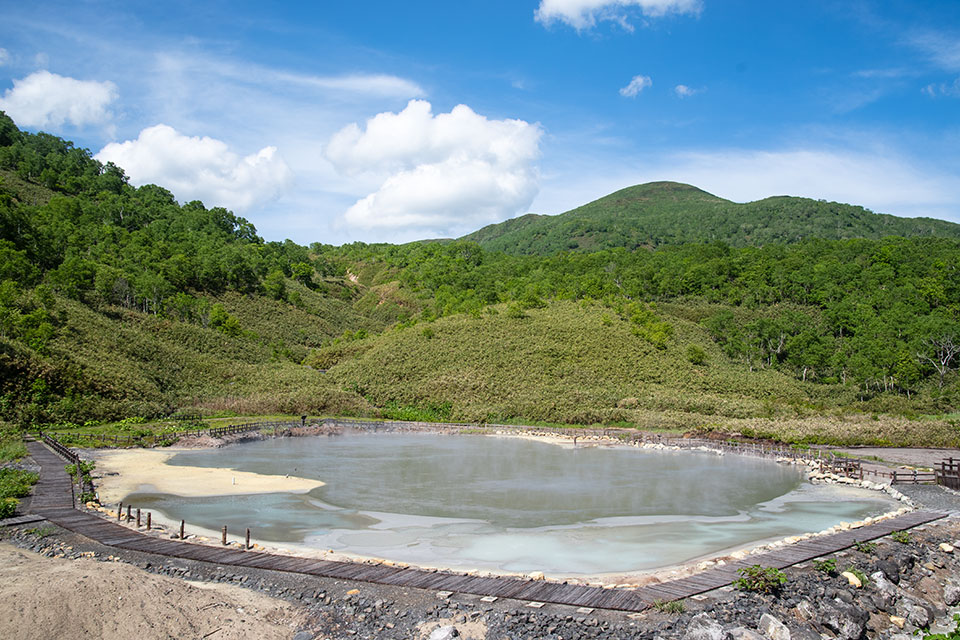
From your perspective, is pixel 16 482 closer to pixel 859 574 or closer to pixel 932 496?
pixel 859 574

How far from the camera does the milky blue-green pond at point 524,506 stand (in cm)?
1677

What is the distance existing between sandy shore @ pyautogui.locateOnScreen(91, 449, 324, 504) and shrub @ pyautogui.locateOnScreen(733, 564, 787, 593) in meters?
16.4

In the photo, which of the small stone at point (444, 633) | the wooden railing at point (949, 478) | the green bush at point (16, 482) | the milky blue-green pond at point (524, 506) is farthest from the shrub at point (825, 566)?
the green bush at point (16, 482)

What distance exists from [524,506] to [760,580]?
10.4m

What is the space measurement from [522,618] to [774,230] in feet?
508

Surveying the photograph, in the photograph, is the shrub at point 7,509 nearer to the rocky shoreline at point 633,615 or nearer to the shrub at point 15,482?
the shrub at point 15,482

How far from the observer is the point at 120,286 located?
6275cm

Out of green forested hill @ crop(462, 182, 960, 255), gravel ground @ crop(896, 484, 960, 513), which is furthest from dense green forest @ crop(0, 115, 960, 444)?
green forested hill @ crop(462, 182, 960, 255)

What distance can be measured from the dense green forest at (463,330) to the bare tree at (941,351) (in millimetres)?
237

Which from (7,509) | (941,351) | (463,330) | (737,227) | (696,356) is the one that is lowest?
(7,509)

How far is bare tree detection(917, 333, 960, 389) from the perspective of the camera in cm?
5256

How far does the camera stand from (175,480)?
25.2m

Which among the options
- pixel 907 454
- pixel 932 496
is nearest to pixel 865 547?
pixel 932 496

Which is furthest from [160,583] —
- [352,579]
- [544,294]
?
[544,294]
